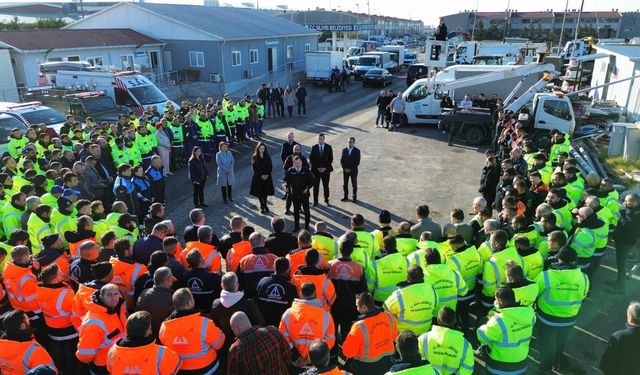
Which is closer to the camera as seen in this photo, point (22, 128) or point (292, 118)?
point (22, 128)

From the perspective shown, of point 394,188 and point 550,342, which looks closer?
point 550,342

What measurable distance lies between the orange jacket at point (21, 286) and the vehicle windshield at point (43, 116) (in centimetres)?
1010

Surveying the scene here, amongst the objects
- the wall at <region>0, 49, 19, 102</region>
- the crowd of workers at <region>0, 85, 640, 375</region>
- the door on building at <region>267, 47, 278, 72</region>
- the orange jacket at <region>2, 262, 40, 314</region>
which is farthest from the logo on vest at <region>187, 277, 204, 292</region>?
the door on building at <region>267, 47, 278, 72</region>

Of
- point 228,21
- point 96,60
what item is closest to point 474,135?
point 96,60

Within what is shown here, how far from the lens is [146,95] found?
17391 millimetres

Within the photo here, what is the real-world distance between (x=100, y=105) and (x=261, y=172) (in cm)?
909

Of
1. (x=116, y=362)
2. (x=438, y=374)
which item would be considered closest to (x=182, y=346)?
(x=116, y=362)

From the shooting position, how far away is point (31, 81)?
74.4 feet

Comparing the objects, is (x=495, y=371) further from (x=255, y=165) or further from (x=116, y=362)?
(x=255, y=165)

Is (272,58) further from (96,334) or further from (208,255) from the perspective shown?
(96,334)

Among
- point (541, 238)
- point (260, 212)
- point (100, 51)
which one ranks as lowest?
point (260, 212)

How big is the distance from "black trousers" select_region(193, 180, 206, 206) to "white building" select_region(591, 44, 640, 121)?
1595 cm

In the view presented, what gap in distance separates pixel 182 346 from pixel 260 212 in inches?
263

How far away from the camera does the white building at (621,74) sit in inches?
704
